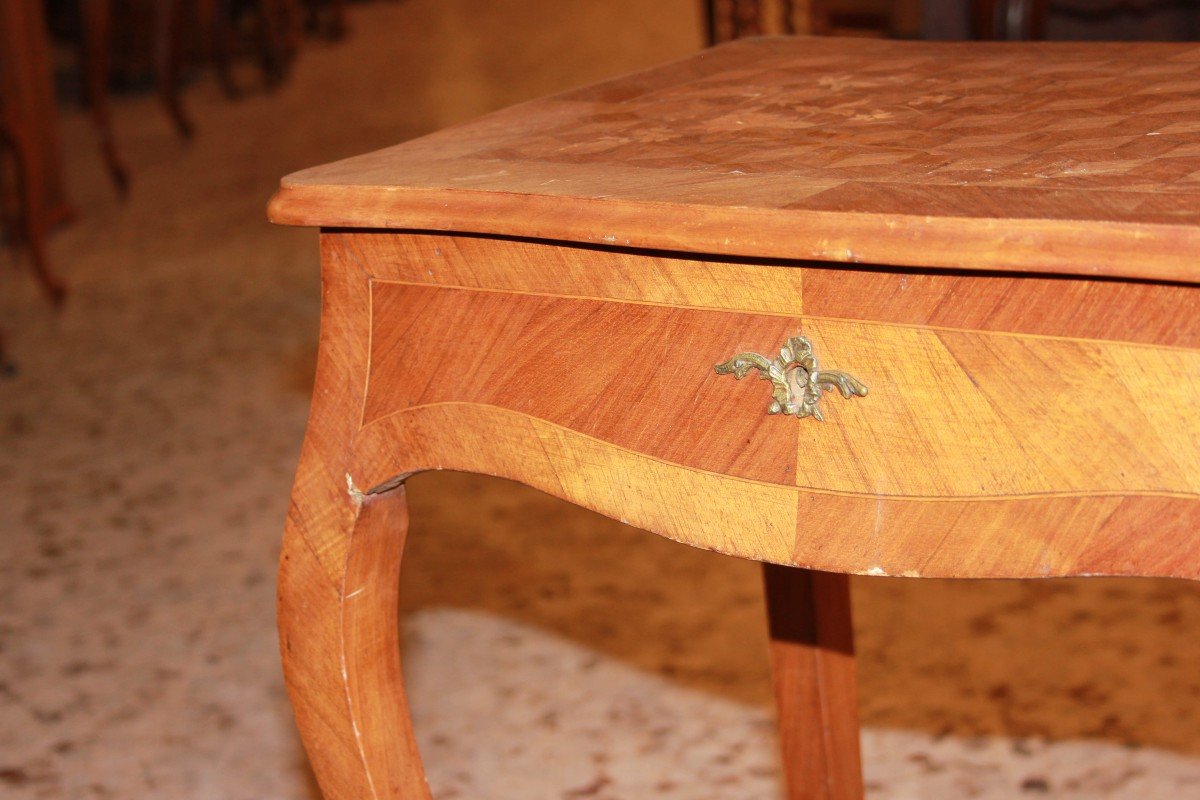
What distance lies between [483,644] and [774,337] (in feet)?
3.50

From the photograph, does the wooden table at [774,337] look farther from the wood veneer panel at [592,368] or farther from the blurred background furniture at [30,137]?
the blurred background furniture at [30,137]

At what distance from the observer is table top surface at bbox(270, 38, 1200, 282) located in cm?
54

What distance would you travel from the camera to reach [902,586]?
5.41 ft

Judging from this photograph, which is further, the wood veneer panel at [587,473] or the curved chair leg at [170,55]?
the curved chair leg at [170,55]

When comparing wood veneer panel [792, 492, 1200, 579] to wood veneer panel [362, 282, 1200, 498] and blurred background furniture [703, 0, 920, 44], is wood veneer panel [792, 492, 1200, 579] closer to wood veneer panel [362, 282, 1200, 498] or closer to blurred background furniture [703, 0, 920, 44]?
wood veneer panel [362, 282, 1200, 498]

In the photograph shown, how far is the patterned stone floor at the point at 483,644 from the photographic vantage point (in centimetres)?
136

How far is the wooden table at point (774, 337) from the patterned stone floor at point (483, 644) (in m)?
0.62

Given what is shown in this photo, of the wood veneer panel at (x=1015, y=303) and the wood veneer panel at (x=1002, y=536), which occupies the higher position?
the wood veneer panel at (x=1015, y=303)

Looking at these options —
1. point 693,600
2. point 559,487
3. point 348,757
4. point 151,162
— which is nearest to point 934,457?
point 559,487

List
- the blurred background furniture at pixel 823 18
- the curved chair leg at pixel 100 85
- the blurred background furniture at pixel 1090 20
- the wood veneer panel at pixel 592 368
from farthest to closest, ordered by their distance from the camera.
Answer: the curved chair leg at pixel 100 85, the blurred background furniture at pixel 823 18, the blurred background furniture at pixel 1090 20, the wood veneer panel at pixel 592 368

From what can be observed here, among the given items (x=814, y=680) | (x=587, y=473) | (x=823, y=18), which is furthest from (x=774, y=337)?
(x=823, y=18)

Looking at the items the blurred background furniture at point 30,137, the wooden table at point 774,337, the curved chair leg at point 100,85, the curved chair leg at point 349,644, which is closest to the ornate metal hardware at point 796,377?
the wooden table at point 774,337

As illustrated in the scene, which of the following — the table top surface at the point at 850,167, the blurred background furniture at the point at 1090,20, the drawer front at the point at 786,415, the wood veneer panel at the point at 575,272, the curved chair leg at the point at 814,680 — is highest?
the table top surface at the point at 850,167

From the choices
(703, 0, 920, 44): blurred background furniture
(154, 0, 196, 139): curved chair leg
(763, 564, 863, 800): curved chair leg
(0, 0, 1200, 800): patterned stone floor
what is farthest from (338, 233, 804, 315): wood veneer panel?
(154, 0, 196, 139): curved chair leg
